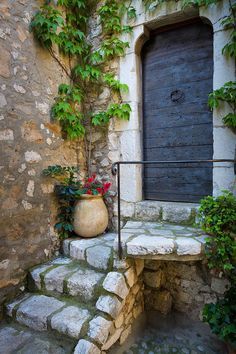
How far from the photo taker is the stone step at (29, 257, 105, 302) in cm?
184

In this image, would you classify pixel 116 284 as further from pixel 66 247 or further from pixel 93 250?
pixel 66 247

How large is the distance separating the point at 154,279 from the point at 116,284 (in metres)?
0.80

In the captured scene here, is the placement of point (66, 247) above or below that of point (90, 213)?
below

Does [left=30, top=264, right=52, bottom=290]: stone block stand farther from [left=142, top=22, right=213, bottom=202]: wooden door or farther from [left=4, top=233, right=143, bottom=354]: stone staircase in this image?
[left=142, top=22, right=213, bottom=202]: wooden door

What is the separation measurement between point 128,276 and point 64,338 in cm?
63

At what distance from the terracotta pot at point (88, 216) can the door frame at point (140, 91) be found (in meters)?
0.37

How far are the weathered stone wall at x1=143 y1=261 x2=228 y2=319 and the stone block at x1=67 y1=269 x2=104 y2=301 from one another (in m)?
0.70

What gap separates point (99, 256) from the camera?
2035 mm

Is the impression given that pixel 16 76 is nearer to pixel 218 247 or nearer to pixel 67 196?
pixel 67 196

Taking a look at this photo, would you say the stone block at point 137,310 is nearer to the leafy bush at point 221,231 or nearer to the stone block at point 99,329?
the stone block at point 99,329

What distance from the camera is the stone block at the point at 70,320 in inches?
62.4

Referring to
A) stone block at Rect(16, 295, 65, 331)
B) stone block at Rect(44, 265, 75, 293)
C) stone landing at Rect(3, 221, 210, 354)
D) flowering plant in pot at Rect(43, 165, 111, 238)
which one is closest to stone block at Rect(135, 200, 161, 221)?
stone landing at Rect(3, 221, 210, 354)

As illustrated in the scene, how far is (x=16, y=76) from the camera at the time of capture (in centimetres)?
210

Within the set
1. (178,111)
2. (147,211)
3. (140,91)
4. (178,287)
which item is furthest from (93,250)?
(140,91)
